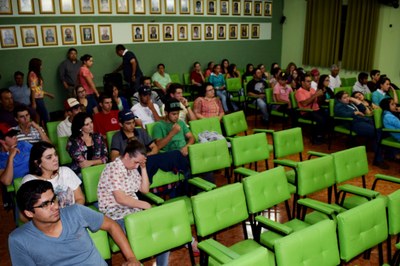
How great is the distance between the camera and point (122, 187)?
10.0 feet

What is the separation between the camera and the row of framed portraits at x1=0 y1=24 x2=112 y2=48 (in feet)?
24.7

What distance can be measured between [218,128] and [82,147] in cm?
205

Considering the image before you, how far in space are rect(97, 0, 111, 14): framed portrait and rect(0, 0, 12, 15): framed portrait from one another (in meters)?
1.87

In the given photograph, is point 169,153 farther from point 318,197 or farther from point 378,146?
point 378,146

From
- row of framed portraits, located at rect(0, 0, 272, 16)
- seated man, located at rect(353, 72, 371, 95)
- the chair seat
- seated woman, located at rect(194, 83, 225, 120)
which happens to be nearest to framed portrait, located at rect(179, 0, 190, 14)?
row of framed portraits, located at rect(0, 0, 272, 16)

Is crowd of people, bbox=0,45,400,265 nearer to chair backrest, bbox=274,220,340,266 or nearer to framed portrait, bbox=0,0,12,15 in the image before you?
chair backrest, bbox=274,220,340,266

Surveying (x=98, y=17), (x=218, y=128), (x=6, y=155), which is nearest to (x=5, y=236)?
(x=6, y=155)

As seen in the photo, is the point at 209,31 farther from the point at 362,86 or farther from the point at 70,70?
the point at 362,86

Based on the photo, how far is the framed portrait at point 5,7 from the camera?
732cm

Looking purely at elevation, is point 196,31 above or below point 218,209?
above

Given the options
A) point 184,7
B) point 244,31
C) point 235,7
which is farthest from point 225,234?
point 244,31

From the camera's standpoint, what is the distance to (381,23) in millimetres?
9555

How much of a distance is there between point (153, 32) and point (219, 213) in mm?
7272

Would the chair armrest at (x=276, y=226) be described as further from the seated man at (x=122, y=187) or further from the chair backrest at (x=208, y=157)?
the chair backrest at (x=208, y=157)
